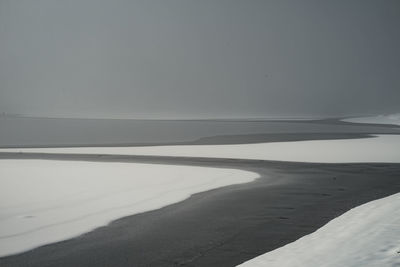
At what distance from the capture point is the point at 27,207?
10.6 meters

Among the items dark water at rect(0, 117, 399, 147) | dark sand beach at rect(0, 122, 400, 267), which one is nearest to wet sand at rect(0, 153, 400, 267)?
dark sand beach at rect(0, 122, 400, 267)

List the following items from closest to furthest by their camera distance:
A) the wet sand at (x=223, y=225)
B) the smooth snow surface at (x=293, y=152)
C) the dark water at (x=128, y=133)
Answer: the wet sand at (x=223, y=225) < the smooth snow surface at (x=293, y=152) < the dark water at (x=128, y=133)

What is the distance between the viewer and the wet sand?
698 centimetres

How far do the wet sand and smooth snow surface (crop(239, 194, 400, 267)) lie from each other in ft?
0.97

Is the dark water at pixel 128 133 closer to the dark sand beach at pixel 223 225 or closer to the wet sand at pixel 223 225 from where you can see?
the wet sand at pixel 223 225

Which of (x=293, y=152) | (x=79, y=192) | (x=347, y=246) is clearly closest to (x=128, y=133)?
(x=293, y=152)

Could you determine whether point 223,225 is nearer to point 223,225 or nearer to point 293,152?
point 223,225

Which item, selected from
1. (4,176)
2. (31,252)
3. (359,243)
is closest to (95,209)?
(31,252)

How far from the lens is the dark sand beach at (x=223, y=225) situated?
698 cm

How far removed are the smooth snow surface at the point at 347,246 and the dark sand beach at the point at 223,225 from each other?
286 mm

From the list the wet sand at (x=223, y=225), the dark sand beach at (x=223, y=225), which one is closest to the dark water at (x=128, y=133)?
the wet sand at (x=223, y=225)

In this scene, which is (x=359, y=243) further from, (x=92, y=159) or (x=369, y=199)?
(x=92, y=159)

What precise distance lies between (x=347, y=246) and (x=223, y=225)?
2394 mm

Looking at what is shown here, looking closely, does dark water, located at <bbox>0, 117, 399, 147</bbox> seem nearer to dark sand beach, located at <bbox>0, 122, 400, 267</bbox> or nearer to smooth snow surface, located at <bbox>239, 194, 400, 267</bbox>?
dark sand beach, located at <bbox>0, 122, 400, 267</bbox>
